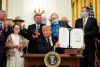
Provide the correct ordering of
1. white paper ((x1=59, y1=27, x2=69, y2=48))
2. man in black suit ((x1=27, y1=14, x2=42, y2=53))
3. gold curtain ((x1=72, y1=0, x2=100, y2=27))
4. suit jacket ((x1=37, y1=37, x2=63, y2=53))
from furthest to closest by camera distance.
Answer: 1. gold curtain ((x1=72, y1=0, x2=100, y2=27))
2. man in black suit ((x1=27, y1=14, x2=42, y2=53))
3. suit jacket ((x1=37, y1=37, x2=63, y2=53))
4. white paper ((x1=59, y1=27, x2=69, y2=48))

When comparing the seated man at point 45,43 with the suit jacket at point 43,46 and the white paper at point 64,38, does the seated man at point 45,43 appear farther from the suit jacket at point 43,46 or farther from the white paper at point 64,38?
the white paper at point 64,38

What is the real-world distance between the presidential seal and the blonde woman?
4.87 ft

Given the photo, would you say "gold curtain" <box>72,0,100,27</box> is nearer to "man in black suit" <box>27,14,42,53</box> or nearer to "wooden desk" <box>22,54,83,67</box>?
"man in black suit" <box>27,14,42,53</box>

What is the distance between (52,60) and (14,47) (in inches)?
60.3

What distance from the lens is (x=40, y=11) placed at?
1084 centimetres

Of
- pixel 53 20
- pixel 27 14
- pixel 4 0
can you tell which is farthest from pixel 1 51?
pixel 27 14

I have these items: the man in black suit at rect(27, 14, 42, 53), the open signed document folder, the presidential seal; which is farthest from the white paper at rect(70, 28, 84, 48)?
the man in black suit at rect(27, 14, 42, 53)

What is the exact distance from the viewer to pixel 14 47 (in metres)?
5.73

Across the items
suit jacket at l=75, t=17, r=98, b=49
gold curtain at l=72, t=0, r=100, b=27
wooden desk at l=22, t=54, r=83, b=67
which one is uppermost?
gold curtain at l=72, t=0, r=100, b=27

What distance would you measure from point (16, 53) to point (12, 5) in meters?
5.29

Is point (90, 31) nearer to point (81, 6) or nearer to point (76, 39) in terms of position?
point (76, 39)

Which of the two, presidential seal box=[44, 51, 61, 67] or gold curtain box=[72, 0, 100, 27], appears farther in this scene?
gold curtain box=[72, 0, 100, 27]

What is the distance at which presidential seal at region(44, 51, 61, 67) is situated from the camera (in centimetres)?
438

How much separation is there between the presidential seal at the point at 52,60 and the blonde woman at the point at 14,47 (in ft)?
4.87
